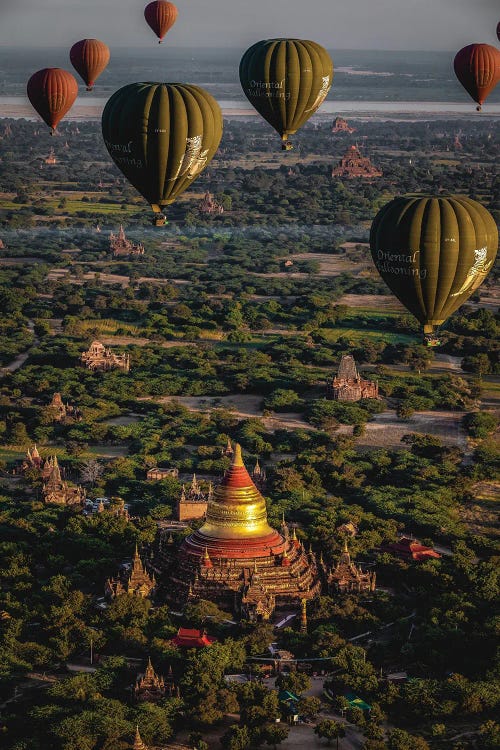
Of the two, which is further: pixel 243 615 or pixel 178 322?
pixel 178 322

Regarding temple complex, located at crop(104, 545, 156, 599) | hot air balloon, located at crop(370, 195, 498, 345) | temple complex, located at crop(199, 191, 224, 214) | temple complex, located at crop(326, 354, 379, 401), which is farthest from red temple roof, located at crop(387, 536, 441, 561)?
temple complex, located at crop(199, 191, 224, 214)

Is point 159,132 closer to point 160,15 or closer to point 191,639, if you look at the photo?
point 191,639

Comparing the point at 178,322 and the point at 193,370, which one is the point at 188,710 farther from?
the point at 178,322

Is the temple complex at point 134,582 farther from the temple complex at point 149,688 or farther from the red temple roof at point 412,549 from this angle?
the red temple roof at point 412,549

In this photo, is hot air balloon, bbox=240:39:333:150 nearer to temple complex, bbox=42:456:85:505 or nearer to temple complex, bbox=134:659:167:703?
temple complex, bbox=42:456:85:505

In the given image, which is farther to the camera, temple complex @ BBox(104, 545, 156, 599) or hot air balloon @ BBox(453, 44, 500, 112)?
hot air balloon @ BBox(453, 44, 500, 112)

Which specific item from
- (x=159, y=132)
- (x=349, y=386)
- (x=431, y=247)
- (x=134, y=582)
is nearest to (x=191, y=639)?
(x=134, y=582)

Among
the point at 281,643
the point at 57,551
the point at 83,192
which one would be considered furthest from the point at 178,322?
the point at 83,192
